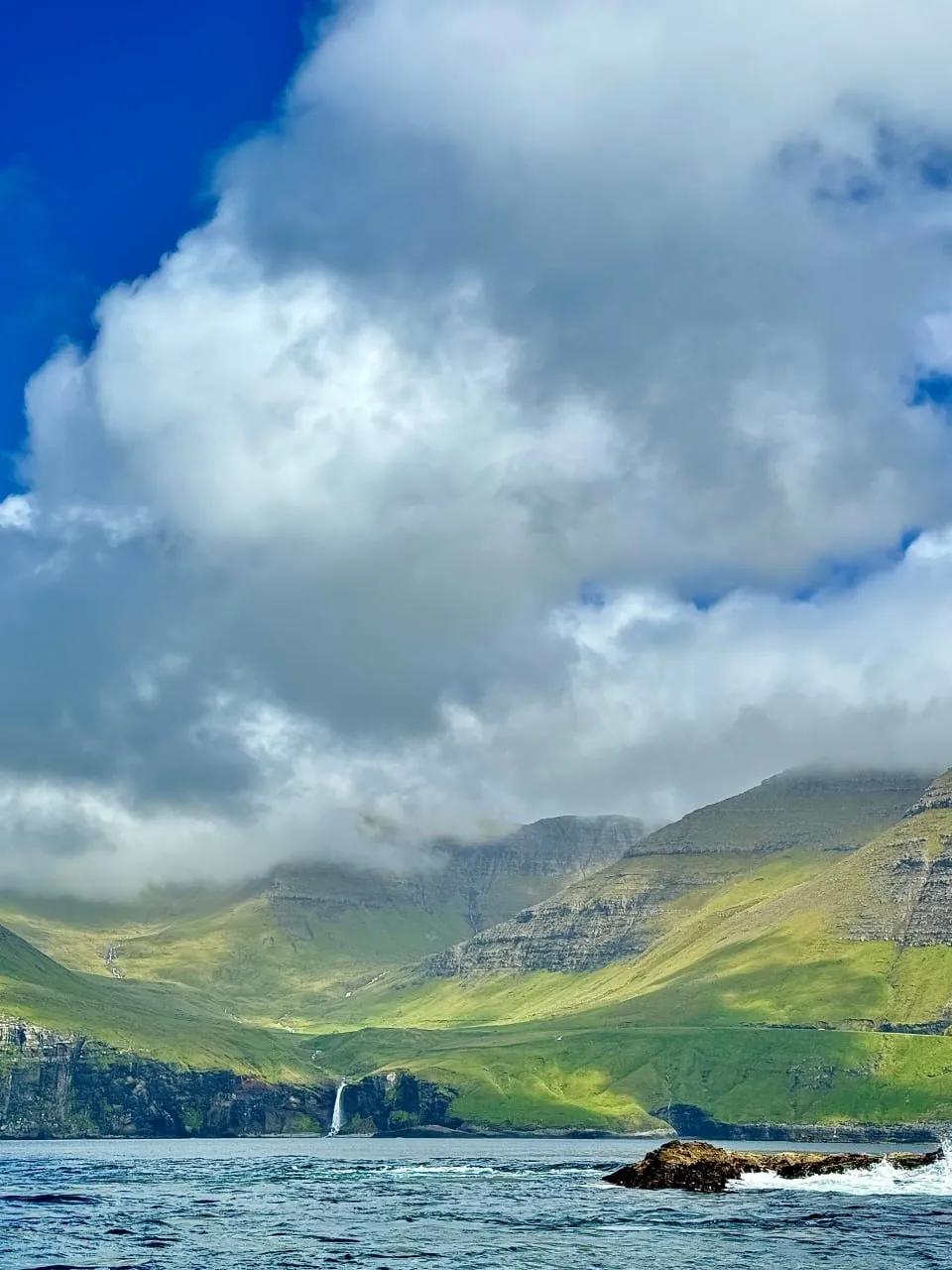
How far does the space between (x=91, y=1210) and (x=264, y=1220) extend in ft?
87.3

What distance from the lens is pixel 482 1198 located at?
630 ft

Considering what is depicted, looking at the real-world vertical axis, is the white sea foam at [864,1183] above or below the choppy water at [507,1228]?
above

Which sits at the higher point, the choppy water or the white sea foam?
the white sea foam

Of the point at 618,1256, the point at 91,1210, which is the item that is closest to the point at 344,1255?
the point at 618,1256

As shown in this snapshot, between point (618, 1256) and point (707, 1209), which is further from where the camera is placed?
point (707, 1209)

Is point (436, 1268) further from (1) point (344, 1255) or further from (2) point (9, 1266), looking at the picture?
(2) point (9, 1266)

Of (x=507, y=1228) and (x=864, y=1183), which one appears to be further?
(x=864, y=1183)

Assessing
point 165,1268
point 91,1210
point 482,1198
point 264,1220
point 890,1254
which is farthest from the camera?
point 482,1198

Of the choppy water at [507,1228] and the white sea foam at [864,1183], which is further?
the white sea foam at [864,1183]

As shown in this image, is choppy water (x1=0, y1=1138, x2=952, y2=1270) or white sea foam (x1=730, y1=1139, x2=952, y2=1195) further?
white sea foam (x1=730, y1=1139, x2=952, y2=1195)

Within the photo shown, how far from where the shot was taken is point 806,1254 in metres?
126

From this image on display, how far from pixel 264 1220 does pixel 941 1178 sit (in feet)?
296

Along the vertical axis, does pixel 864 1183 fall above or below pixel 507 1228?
above

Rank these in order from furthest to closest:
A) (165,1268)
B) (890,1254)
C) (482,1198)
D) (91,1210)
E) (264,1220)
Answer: (482,1198)
(91,1210)
(264,1220)
(890,1254)
(165,1268)
